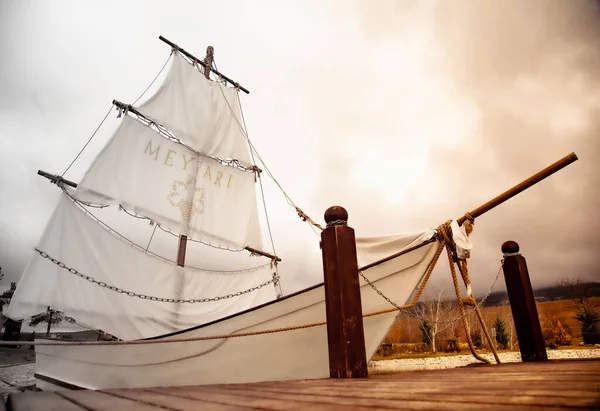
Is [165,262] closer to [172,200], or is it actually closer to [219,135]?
[172,200]

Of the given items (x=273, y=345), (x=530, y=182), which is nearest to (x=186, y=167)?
(x=273, y=345)

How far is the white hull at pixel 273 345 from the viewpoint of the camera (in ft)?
13.7

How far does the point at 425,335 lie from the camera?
133 feet

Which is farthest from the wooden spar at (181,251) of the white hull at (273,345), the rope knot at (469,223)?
the rope knot at (469,223)

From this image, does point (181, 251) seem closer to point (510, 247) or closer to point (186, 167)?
point (186, 167)

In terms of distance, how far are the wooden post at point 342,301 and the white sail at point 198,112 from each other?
1141 centimetres

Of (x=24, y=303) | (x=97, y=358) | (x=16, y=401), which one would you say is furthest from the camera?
(x=24, y=303)

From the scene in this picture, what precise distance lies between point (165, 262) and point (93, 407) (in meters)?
9.31

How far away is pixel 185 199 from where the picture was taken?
11992mm

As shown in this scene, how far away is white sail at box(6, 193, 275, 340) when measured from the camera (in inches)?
315

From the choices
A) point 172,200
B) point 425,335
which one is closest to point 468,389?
point 172,200

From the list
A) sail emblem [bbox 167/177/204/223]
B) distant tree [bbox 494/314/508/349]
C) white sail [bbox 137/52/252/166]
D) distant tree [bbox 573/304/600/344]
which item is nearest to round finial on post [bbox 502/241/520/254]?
sail emblem [bbox 167/177/204/223]

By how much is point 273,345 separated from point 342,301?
2.16 meters

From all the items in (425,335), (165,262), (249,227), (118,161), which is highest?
(118,161)
